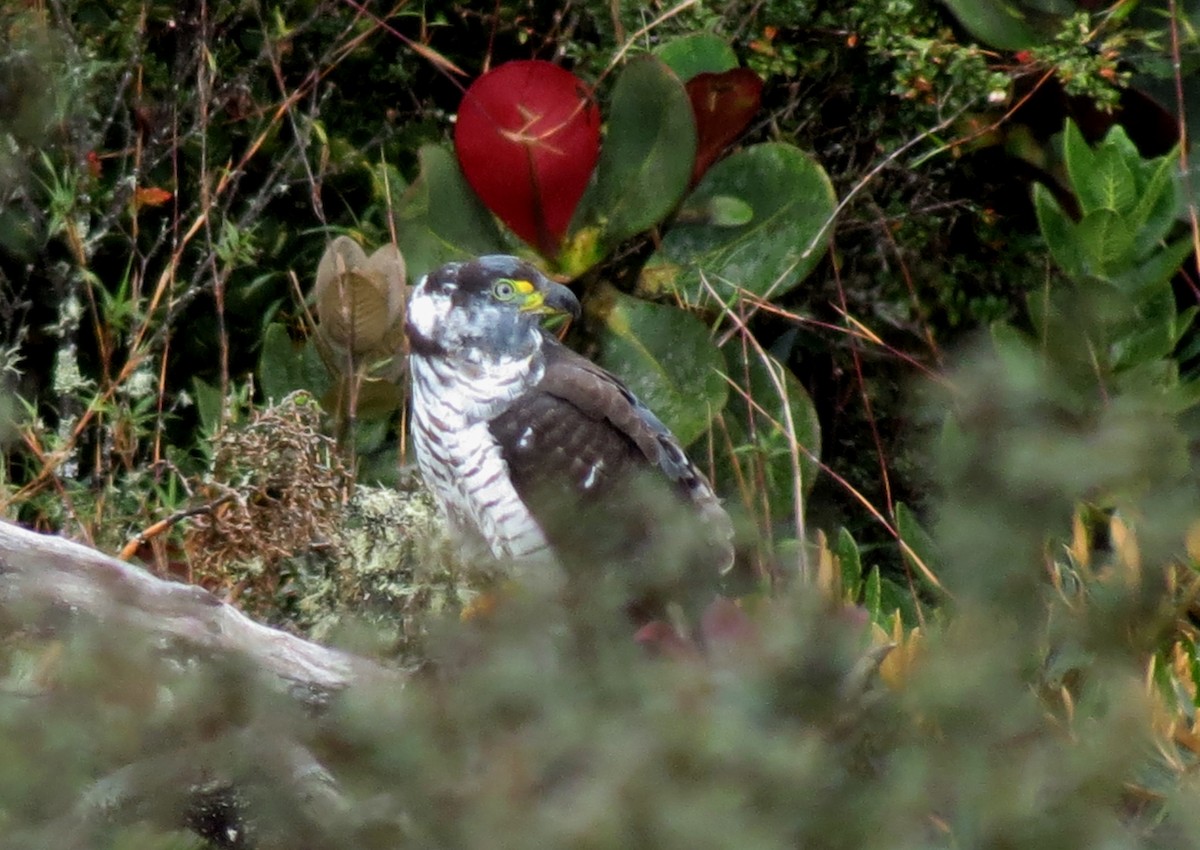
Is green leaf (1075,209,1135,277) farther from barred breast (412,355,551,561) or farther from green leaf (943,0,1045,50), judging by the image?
barred breast (412,355,551,561)

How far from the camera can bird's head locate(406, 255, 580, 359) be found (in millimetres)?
3613

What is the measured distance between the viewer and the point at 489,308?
363cm

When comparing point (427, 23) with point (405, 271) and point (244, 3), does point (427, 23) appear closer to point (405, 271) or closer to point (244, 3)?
point (244, 3)

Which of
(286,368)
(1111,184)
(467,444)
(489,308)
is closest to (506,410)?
(467,444)

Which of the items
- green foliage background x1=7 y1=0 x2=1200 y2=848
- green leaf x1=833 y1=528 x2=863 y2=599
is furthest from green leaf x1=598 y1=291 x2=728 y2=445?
green leaf x1=833 y1=528 x2=863 y2=599

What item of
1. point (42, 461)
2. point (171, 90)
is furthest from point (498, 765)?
point (171, 90)

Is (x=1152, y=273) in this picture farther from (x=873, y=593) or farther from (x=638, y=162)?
(x=638, y=162)

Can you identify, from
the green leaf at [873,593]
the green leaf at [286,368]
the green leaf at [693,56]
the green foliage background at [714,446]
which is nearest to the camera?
the green foliage background at [714,446]

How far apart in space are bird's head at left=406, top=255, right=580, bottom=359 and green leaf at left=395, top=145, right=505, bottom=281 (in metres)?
0.38

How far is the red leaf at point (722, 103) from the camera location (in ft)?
12.9

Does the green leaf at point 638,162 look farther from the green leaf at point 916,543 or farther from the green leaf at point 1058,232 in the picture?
the green leaf at point 916,543

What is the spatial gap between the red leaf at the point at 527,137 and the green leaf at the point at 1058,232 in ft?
3.37

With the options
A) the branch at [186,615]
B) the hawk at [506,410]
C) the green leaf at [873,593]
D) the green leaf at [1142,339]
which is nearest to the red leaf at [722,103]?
the hawk at [506,410]

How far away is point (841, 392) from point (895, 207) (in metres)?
0.52
